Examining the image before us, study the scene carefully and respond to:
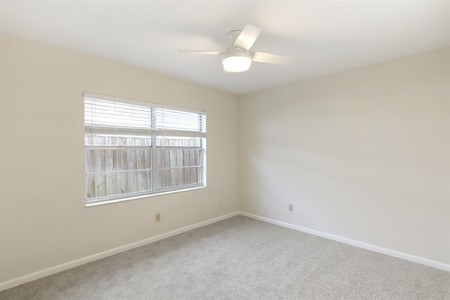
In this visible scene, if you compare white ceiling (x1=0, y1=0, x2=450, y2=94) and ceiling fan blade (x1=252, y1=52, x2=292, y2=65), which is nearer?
white ceiling (x1=0, y1=0, x2=450, y2=94)

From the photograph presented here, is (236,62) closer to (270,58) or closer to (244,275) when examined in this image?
(270,58)

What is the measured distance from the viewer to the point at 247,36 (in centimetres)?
179

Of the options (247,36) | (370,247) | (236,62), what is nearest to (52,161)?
(236,62)

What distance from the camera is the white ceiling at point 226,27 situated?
1.76 m

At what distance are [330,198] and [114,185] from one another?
295 cm

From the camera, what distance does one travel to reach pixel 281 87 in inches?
153

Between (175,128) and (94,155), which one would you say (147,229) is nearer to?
(94,155)

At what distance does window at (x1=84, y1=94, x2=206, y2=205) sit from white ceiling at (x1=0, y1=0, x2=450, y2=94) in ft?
2.27

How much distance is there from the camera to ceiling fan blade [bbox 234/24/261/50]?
1.70 m

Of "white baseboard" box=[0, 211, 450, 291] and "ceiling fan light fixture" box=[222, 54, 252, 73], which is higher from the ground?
"ceiling fan light fixture" box=[222, 54, 252, 73]

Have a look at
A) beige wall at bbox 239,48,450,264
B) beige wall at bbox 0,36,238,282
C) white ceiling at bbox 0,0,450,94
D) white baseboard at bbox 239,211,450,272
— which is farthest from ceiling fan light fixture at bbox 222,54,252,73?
white baseboard at bbox 239,211,450,272

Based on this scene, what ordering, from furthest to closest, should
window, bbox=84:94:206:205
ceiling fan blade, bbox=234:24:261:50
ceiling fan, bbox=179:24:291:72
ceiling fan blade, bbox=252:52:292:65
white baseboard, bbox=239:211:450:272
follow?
window, bbox=84:94:206:205 < white baseboard, bbox=239:211:450:272 < ceiling fan blade, bbox=252:52:292:65 < ceiling fan, bbox=179:24:291:72 < ceiling fan blade, bbox=234:24:261:50

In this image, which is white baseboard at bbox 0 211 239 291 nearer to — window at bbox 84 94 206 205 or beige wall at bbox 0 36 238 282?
beige wall at bbox 0 36 238 282

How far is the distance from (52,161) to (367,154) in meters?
3.66
